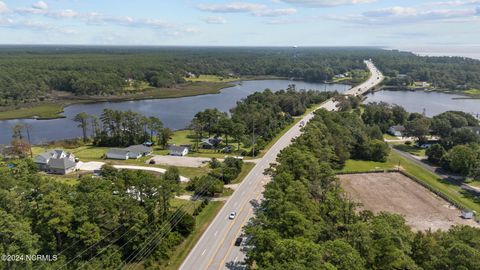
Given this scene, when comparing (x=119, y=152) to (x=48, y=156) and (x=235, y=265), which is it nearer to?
(x=48, y=156)

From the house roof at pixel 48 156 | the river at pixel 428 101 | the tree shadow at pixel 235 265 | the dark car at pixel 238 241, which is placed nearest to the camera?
the tree shadow at pixel 235 265

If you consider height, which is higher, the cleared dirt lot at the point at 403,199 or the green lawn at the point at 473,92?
the green lawn at the point at 473,92

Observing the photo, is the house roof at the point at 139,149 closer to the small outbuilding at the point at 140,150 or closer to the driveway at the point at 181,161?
the small outbuilding at the point at 140,150

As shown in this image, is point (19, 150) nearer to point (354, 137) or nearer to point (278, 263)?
point (278, 263)

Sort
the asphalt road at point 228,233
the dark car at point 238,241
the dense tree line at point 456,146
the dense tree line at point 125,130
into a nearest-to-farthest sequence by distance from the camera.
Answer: the asphalt road at point 228,233 < the dark car at point 238,241 < the dense tree line at point 456,146 < the dense tree line at point 125,130

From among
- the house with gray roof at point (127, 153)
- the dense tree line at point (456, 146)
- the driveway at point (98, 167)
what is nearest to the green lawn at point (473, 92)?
the dense tree line at point (456, 146)

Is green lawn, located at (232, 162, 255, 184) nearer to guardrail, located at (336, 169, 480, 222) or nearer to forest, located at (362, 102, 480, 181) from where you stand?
guardrail, located at (336, 169, 480, 222)

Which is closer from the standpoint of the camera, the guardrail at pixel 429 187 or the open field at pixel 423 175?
the guardrail at pixel 429 187
